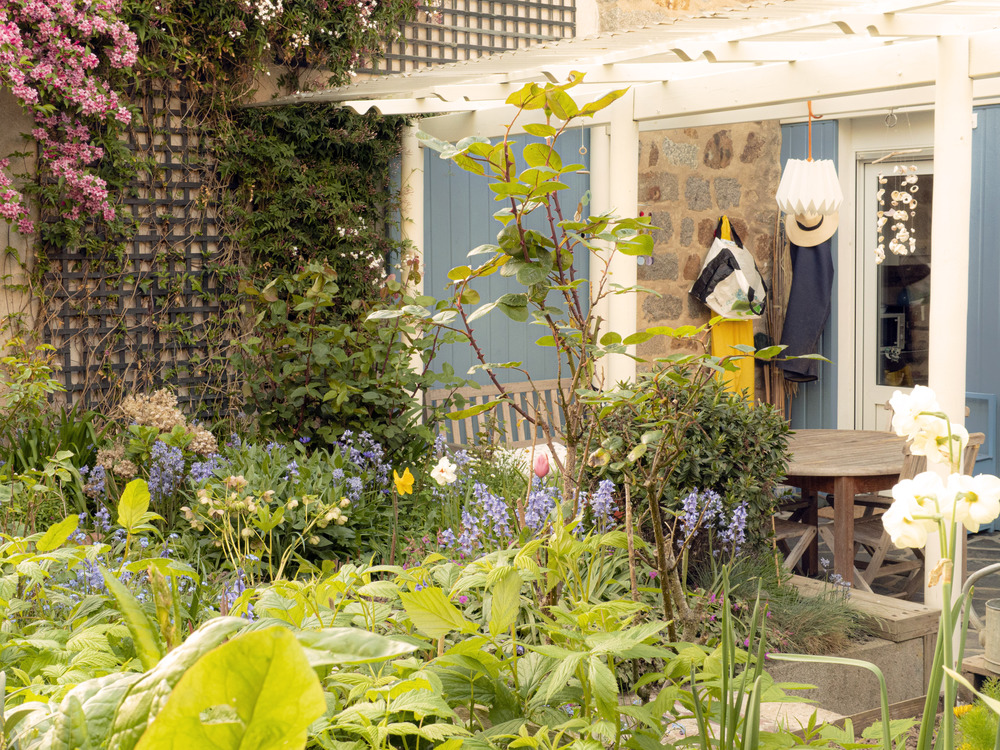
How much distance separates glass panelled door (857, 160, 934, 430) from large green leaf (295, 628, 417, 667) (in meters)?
6.88

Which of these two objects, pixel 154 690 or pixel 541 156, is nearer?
pixel 154 690

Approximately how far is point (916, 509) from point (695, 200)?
6383 mm

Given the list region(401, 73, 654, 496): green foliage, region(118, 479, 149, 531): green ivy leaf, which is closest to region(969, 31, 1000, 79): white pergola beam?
region(401, 73, 654, 496): green foliage

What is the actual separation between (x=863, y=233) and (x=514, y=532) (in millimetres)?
4908

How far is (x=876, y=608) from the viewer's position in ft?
10.8

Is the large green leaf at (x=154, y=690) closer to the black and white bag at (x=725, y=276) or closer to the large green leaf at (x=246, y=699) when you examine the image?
the large green leaf at (x=246, y=699)

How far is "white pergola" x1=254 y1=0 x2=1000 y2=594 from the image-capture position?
120 inches

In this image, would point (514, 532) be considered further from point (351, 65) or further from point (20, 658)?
point (351, 65)

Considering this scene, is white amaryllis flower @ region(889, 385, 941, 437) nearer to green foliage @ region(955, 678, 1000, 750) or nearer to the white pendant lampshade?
green foliage @ region(955, 678, 1000, 750)

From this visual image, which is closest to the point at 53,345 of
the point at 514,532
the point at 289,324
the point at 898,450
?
the point at 289,324

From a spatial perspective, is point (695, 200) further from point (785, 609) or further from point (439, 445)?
point (785, 609)

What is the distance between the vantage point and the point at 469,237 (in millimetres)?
6059

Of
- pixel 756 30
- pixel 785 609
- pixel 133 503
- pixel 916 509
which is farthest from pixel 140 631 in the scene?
pixel 756 30

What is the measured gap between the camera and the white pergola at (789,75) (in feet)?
10.0
